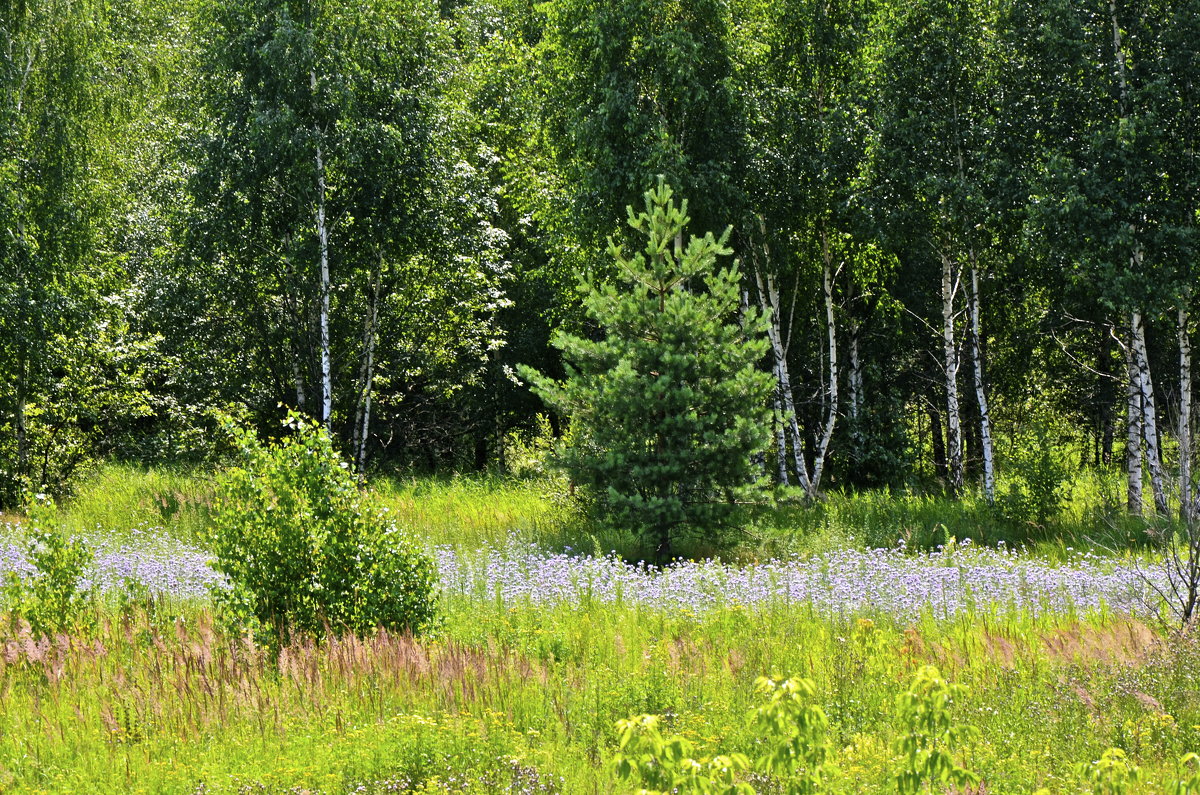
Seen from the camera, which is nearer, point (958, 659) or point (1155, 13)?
point (958, 659)

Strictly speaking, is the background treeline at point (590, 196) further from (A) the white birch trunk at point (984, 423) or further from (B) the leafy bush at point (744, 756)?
(B) the leafy bush at point (744, 756)

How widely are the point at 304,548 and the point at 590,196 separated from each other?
462 inches

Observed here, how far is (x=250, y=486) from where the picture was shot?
7.73 meters

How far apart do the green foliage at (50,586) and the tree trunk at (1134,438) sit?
13.8 m

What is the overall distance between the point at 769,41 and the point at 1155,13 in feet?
21.1

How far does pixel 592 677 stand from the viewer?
281 inches

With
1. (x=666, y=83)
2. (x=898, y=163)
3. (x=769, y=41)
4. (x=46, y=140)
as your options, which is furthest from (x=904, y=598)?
(x=46, y=140)

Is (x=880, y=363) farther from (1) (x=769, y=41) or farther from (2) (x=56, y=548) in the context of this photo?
(2) (x=56, y=548)

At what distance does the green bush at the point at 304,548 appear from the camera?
7.68 metres

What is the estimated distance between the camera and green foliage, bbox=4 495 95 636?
8.18 meters

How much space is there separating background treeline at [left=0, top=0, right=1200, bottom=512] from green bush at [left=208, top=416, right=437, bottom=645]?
7389mm

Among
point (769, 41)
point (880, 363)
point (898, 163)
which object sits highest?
point (769, 41)

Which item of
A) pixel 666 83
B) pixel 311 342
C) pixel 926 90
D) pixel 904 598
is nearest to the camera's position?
pixel 904 598

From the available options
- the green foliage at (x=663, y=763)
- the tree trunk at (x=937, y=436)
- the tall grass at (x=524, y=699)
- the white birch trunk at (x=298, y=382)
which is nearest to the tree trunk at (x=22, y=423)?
the white birch trunk at (x=298, y=382)
